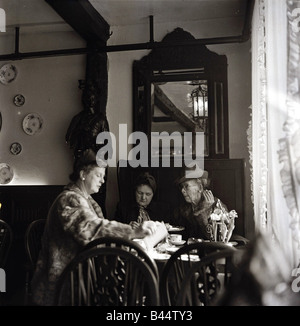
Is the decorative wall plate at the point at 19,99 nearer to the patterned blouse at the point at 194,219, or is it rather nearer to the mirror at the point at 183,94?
the mirror at the point at 183,94

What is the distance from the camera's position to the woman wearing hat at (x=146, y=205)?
3152 millimetres

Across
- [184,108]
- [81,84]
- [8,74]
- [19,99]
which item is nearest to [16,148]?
[19,99]

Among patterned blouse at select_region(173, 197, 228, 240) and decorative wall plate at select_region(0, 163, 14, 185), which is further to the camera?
decorative wall plate at select_region(0, 163, 14, 185)

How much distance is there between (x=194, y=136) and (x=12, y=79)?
74.5 inches

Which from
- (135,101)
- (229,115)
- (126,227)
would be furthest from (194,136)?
(126,227)

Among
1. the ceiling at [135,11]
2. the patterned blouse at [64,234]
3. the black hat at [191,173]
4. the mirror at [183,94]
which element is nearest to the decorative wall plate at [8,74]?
the ceiling at [135,11]

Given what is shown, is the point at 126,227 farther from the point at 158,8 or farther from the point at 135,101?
the point at 158,8

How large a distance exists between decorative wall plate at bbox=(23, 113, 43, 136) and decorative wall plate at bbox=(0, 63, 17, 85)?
0.41m

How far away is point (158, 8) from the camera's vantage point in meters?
3.28

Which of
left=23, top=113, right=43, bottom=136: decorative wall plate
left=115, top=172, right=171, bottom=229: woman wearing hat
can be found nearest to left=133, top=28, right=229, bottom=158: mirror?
left=115, top=172, right=171, bottom=229: woman wearing hat

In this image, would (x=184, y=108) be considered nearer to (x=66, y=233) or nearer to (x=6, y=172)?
(x=6, y=172)

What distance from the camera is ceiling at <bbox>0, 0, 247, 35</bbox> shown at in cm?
318

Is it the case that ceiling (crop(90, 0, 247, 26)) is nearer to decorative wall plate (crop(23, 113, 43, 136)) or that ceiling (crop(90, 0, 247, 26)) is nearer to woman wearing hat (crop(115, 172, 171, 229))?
decorative wall plate (crop(23, 113, 43, 136))

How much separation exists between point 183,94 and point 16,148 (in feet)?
5.60
